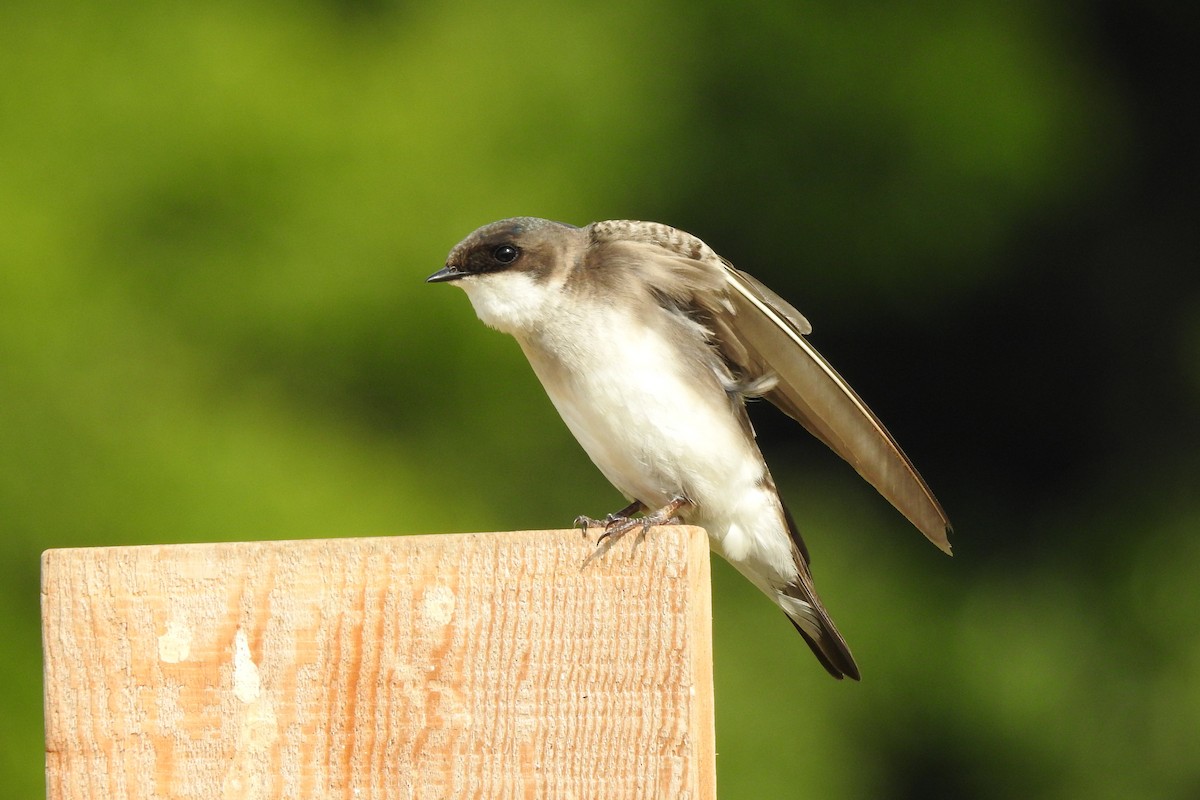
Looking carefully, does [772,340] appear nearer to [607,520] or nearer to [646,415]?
[646,415]

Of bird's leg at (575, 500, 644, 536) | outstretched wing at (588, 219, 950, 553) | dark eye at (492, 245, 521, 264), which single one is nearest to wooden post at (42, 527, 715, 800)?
bird's leg at (575, 500, 644, 536)

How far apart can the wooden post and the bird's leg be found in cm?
10

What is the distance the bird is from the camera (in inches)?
85.4

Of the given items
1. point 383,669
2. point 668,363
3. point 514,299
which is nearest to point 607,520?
point 383,669

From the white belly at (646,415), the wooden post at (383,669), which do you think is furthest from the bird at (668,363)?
the wooden post at (383,669)

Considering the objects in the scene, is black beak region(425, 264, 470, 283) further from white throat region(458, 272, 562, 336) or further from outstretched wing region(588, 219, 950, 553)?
outstretched wing region(588, 219, 950, 553)

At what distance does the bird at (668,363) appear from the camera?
2170 millimetres

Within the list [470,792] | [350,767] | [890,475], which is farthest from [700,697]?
[890,475]

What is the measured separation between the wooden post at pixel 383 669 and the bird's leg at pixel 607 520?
101 mm

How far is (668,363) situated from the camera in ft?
7.24

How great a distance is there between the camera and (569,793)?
1.40 metres

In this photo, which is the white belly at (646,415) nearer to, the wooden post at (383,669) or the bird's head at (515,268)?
the bird's head at (515,268)

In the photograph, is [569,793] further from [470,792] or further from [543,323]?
[543,323]

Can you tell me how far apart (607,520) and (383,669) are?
36 centimetres
